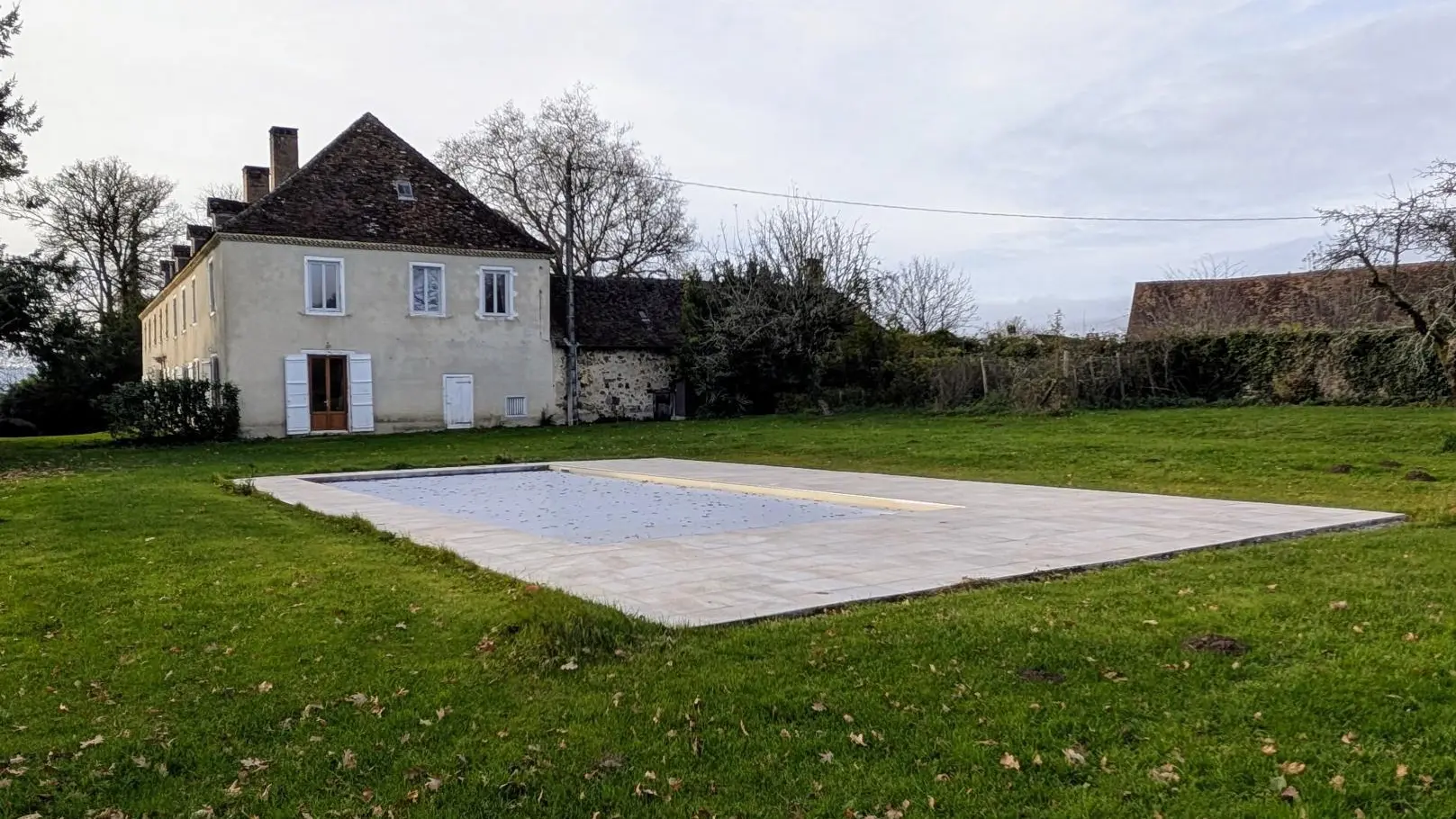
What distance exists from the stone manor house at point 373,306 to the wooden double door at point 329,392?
3 centimetres

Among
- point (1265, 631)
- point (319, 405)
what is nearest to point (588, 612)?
point (1265, 631)

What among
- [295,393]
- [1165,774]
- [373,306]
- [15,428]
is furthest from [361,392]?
[1165,774]

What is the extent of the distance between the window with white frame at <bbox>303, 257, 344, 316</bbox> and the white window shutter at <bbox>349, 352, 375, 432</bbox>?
4.22 feet

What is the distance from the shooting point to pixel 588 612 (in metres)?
4.96

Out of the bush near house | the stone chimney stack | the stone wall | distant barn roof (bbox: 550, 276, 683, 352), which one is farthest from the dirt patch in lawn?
the stone chimney stack

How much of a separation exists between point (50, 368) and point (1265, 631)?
28.5 m

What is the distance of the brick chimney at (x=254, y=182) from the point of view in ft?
95.4

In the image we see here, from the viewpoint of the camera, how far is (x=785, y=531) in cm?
850

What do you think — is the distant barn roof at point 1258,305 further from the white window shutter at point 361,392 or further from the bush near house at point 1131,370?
the white window shutter at point 361,392

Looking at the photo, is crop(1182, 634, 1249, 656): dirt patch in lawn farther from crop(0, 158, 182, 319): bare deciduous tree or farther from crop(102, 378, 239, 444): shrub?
crop(0, 158, 182, 319): bare deciduous tree

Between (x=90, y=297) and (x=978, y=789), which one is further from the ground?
(x=90, y=297)

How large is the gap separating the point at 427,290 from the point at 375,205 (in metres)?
2.51

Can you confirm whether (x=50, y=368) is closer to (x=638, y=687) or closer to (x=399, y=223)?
(x=399, y=223)

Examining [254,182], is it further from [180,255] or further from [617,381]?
[617,381]
